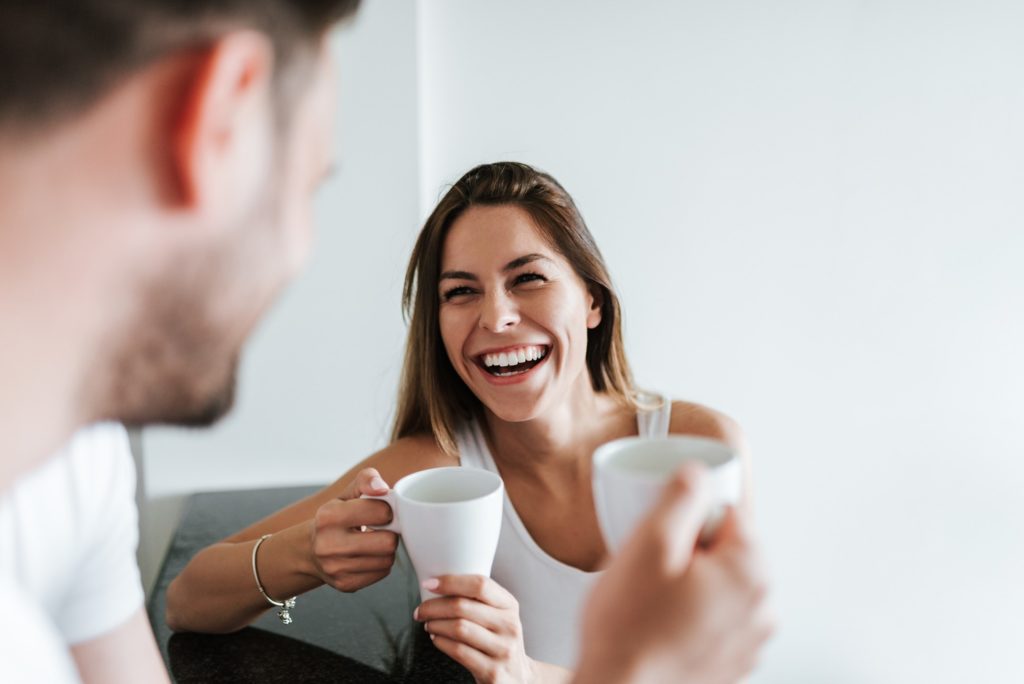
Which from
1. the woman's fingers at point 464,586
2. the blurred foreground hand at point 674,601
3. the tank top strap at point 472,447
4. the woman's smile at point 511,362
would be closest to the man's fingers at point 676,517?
the blurred foreground hand at point 674,601

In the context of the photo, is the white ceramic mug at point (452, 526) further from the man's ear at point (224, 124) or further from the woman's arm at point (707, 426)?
the woman's arm at point (707, 426)

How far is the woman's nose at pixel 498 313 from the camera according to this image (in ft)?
4.11

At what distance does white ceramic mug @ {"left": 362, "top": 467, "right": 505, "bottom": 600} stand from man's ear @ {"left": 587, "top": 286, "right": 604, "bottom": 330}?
578 millimetres

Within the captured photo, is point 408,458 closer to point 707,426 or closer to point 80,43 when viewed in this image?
point 707,426

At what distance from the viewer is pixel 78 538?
31.5 inches

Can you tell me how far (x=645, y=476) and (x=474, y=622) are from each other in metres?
0.39

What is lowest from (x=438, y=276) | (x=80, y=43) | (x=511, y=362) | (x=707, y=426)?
(x=707, y=426)

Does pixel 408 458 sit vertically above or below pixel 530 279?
below

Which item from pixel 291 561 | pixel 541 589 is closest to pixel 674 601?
pixel 291 561

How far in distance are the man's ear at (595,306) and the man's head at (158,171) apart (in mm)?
917

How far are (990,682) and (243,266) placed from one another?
256 cm

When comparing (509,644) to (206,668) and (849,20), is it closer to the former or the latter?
(206,668)

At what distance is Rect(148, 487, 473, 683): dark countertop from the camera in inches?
37.6

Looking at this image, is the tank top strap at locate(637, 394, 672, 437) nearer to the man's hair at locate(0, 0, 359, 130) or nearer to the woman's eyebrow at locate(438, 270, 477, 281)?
the woman's eyebrow at locate(438, 270, 477, 281)
